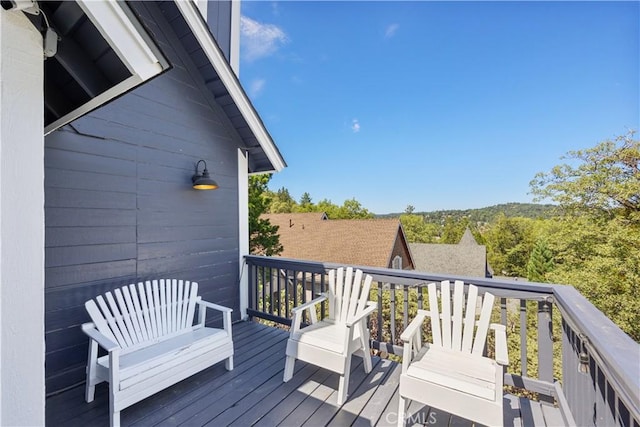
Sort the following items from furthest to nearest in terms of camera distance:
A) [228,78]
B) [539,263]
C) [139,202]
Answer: [539,263], [228,78], [139,202]

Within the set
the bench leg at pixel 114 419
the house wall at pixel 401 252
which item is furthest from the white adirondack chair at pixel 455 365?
the house wall at pixel 401 252

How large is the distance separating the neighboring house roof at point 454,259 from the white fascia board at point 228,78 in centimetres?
1675

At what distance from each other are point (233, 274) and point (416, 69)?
9.85 metres

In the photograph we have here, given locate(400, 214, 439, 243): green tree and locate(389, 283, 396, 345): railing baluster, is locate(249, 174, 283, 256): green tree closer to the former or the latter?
locate(389, 283, 396, 345): railing baluster

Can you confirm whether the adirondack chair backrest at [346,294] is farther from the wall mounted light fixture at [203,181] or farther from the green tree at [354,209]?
the green tree at [354,209]

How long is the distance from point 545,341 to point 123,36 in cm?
333

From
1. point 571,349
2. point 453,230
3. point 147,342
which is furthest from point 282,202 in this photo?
point 571,349

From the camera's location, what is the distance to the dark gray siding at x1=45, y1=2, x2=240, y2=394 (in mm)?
2414

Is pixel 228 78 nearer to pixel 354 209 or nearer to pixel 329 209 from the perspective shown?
pixel 329 209

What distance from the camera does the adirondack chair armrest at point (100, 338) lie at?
193 cm

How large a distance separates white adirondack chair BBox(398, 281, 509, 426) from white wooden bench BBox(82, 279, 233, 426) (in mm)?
1660

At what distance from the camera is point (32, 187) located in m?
1.15

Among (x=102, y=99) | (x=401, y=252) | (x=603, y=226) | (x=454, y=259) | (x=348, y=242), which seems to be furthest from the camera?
(x=454, y=259)

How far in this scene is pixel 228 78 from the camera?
3.46 metres
